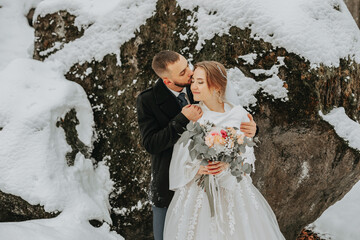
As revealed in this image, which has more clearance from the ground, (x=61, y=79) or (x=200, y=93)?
(x=200, y=93)

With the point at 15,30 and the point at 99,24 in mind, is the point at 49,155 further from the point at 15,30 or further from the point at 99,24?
the point at 15,30

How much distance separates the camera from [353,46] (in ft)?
12.4

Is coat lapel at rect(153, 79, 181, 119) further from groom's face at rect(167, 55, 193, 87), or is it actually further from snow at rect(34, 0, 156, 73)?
snow at rect(34, 0, 156, 73)

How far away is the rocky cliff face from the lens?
11.7ft

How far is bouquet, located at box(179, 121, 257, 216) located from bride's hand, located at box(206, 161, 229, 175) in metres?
0.04

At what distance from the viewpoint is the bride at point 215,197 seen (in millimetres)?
2488

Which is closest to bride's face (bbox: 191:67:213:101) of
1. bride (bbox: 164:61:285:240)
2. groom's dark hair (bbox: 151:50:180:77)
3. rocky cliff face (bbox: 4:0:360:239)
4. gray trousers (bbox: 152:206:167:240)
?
bride (bbox: 164:61:285:240)

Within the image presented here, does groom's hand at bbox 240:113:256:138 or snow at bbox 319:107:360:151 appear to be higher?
groom's hand at bbox 240:113:256:138

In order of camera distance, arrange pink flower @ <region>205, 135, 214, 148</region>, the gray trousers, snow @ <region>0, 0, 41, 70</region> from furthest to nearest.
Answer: snow @ <region>0, 0, 41, 70</region> → the gray trousers → pink flower @ <region>205, 135, 214, 148</region>

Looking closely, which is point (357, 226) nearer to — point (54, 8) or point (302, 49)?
point (302, 49)

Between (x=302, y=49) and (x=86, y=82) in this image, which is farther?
(x=86, y=82)

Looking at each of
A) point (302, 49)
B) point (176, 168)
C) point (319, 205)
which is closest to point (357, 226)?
point (319, 205)

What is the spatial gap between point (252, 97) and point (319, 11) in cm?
119

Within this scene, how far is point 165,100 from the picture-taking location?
283 centimetres
